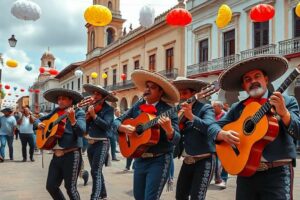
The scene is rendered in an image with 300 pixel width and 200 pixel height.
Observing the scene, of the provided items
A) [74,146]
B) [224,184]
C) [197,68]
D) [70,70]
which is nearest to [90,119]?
[74,146]

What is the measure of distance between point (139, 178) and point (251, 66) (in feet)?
5.43

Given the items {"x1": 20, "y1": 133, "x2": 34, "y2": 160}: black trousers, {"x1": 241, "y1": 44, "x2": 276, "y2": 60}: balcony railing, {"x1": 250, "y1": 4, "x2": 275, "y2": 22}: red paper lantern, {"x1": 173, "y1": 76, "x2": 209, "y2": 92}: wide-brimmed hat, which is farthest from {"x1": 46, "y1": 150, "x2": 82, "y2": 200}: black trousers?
{"x1": 241, "y1": 44, "x2": 276, "y2": 60}: balcony railing

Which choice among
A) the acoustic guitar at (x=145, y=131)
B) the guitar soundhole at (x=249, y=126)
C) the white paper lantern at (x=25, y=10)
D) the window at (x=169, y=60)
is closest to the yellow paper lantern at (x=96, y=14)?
the white paper lantern at (x=25, y=10)

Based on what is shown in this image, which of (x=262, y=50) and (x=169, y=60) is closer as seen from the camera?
(x=262, y=50)

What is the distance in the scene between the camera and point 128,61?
110 ft

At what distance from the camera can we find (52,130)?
4914 mm

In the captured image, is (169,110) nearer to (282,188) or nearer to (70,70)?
(282,188)

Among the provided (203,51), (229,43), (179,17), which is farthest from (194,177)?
(203,51)

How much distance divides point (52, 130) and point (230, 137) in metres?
2.65

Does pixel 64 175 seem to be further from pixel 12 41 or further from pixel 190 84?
pixel 12 41

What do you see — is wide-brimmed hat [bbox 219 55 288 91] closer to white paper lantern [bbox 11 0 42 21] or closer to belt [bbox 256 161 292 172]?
belt [bbox 256 161 292 172]

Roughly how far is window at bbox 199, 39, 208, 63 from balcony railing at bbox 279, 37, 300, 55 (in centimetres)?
598

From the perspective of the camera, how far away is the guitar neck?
2.78m

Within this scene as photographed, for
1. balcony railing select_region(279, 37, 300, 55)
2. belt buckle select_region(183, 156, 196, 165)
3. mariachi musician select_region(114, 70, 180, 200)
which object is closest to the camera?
mariachi musician select_region(114, 70, 180, 200)
